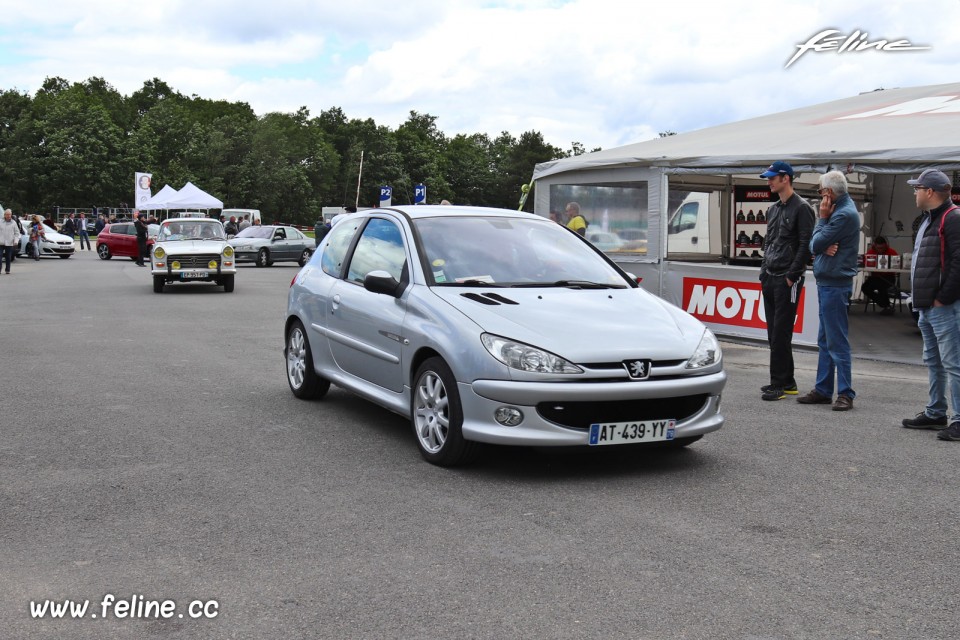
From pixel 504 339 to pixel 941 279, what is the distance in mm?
3468

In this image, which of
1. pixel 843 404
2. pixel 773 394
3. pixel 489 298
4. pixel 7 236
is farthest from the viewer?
pixel 7 236

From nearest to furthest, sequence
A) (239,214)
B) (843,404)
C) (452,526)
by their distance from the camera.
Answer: (452,526) → (843,404) → (239,214)

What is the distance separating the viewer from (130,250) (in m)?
39.0

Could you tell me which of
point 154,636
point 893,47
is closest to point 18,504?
point 154,636

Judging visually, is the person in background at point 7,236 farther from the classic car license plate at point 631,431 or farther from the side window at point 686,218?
the classic car license plate at point 631,431

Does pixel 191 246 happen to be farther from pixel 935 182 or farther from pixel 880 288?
pixel 935 182

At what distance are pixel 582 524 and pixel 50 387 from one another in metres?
5.94

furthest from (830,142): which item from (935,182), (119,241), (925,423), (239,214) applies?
(239,214)

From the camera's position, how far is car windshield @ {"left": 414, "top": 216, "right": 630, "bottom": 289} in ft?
22.0

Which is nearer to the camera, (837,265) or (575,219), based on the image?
(837,265)

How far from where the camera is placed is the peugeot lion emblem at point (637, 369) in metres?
5.69

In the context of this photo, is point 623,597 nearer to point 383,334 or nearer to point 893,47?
point 383,334

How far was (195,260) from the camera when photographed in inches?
870

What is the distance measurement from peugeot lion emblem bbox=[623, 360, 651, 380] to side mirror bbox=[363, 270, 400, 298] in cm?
171
